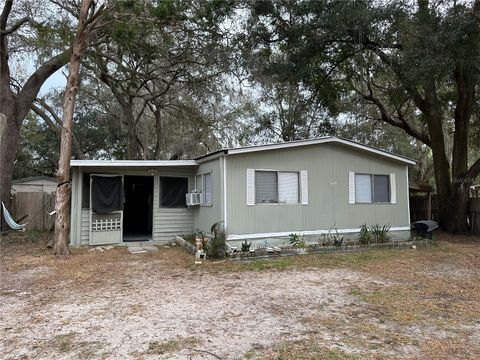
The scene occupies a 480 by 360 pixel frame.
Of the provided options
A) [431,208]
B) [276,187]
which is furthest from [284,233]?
[431,208]

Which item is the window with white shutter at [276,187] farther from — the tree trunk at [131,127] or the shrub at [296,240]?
Answer: the tree trunk at [131,127]

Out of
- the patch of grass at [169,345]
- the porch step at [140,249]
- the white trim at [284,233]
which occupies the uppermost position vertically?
the white trim at [284,233]

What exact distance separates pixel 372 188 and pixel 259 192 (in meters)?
3.71

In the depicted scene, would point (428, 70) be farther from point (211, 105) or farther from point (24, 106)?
point (24, 106)

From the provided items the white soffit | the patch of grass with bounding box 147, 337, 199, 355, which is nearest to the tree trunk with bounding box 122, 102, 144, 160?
the white soffit

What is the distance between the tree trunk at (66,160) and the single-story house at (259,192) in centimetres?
77

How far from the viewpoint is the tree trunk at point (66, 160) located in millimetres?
8359

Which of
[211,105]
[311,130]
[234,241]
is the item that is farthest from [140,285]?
[311,130]

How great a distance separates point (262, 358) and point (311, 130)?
1536cm

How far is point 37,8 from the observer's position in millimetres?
11367

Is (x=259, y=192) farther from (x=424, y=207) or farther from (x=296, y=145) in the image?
(x=424, y=207)

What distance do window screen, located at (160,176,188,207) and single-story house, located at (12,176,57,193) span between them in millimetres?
12957

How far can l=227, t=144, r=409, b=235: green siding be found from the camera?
8.86m

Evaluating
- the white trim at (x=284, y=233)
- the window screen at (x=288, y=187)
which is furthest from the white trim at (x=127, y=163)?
the white trim at (x=284, y=233)
